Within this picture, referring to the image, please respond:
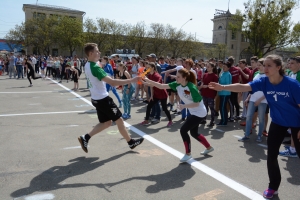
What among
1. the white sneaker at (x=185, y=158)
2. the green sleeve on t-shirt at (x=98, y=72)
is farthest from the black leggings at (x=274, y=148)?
the green sleeve on t-shirt at (x=98, y=72)

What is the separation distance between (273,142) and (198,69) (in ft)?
27.5

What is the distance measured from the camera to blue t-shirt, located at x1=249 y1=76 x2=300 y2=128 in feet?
11.0

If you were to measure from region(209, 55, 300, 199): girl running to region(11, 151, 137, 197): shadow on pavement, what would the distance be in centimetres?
245

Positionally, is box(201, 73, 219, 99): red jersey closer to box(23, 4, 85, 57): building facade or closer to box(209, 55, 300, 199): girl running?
box(209, 55, 300, 199): girl running

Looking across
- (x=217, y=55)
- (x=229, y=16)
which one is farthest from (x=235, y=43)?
(x=217, y=55)

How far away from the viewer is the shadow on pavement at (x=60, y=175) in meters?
3.81

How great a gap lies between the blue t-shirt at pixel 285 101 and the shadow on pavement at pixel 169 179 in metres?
1.64

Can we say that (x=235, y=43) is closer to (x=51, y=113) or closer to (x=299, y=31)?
(x=299, y=31)

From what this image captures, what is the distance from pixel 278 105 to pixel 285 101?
12 centimetres

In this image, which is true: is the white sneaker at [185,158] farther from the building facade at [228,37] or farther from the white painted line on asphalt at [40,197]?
the building facade at [228,37]

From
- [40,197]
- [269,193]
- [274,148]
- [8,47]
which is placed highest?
[8,47]

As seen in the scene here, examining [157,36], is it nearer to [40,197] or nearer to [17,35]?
[17,35]

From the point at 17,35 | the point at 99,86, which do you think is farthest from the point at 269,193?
the point at 17,35

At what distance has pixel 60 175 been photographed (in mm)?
4285
